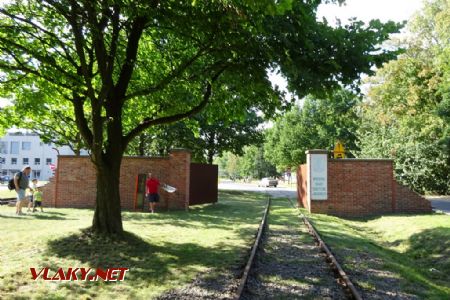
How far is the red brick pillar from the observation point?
62.5 feet

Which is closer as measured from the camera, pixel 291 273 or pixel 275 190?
pixel 291 273

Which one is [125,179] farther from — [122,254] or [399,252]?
[399,252]

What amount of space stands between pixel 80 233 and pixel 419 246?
27.6ft

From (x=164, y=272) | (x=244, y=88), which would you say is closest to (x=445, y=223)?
(x=244, y=88)

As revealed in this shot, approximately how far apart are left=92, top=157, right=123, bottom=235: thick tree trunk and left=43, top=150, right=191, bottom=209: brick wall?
30.1 ft

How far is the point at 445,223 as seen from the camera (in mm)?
13156

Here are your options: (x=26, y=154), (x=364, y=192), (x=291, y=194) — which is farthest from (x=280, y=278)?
(x=26, y=154)

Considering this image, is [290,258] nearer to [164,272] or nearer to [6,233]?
[164,272]

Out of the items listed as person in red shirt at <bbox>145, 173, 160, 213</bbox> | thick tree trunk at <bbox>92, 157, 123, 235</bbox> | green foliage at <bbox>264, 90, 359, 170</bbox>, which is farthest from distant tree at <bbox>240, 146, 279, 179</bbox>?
thick tree trunk at <bbox>92, 157, 123, 235</bbox>

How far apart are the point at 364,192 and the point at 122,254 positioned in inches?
491

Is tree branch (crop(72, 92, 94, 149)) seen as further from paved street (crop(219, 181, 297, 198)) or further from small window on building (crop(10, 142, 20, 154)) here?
small window on building (crop(10, 142, 20, 154))

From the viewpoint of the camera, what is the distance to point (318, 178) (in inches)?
731

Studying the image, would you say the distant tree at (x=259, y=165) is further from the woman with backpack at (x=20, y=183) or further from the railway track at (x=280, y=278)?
the railway track at (x=280, y=278)

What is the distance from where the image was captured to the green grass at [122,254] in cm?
634
